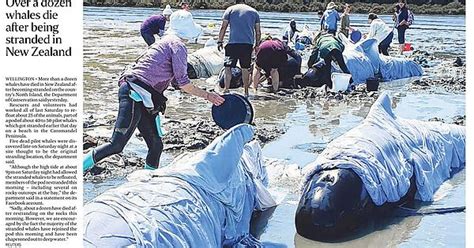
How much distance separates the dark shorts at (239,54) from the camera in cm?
1063

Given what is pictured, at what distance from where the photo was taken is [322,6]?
42562mm

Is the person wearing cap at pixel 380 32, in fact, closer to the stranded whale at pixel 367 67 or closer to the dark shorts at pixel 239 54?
the stranded whale at pixel 367 67

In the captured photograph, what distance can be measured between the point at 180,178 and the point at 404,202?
2.37m

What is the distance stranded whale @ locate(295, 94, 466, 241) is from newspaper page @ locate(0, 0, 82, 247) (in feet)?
6.42

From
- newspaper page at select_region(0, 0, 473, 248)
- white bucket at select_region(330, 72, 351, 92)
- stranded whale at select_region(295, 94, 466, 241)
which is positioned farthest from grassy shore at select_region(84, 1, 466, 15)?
stranded whale at select_region(295, 94, 466, 241)

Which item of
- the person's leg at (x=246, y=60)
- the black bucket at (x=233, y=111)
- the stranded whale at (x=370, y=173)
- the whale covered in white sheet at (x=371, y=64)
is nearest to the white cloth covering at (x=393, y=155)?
the stranded whale at (x=370, y=173)

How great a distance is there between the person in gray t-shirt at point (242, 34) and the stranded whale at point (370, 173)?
13.7 ft

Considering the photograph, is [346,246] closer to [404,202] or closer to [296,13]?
[404,202]

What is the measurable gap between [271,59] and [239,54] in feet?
2.36

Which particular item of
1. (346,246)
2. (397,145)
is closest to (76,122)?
(346,246)

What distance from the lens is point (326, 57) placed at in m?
11.6

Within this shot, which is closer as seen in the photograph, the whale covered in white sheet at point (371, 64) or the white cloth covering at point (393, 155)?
the white cloth covering at point (393, 155)

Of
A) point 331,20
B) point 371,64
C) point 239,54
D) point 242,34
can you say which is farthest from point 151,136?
point 331,20

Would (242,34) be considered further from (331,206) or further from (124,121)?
(331,206)
